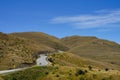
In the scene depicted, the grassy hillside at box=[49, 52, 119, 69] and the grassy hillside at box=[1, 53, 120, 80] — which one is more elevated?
the grassy hillside at box=[49, 52, 119, 69]

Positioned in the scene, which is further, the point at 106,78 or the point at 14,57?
the point at 14,57

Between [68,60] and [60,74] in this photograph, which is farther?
[68,60]

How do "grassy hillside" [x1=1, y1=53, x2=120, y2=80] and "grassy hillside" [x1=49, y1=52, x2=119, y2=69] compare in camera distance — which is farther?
"grassy hillside" [x1=49, y1=52, x2=119, y2=69]

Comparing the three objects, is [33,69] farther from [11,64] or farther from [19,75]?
[11,64]

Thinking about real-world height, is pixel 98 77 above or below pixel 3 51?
Answer: below

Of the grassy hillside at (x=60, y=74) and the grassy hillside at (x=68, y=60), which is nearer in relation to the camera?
the grassy hillside at (x=60, y=74)

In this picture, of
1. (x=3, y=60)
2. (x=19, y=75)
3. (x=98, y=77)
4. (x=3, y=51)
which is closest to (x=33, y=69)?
(x=19, y=75)

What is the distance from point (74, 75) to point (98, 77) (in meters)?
4.57

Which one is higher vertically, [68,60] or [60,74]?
[68,60]

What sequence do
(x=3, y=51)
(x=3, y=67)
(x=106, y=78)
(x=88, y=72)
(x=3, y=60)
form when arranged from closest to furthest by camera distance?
(x=106, y=78) → (x=88, y=72) → (x=3, y=67) → (x=3, y=60) → (x=3, y=51)

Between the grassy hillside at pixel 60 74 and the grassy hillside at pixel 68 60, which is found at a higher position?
the grassy hillside at pixel 68 60

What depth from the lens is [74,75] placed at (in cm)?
5909

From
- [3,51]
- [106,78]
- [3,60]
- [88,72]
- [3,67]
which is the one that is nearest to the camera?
[106,78]

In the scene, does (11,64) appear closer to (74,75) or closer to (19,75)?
(19,75)
